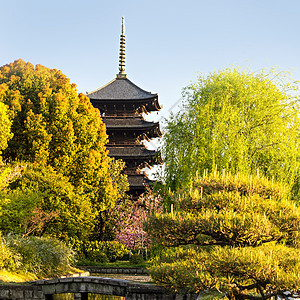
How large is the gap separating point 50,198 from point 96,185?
12.1 ft

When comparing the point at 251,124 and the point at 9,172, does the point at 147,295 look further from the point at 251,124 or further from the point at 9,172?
the point at 9,172

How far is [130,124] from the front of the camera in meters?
35.0

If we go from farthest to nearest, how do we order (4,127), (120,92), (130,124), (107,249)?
(120,92)
(130,124)
(107,249)
(4,127)

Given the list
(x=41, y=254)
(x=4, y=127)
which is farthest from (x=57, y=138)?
(x=41, y=254)

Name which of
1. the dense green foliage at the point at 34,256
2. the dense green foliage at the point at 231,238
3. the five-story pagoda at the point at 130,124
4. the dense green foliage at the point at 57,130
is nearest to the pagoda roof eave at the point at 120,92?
the five-story pagoda at the point at 130,124

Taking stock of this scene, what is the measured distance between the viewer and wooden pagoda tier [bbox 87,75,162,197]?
111 ft

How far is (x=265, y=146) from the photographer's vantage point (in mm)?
11367

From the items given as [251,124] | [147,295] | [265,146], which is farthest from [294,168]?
[147,295]

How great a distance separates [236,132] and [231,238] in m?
4.20

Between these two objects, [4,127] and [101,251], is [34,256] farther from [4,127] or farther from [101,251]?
[101,251]

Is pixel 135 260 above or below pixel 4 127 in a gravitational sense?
below

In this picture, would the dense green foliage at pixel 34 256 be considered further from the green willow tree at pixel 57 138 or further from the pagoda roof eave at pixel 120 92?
the pagoda roof eave at pixel 120 92

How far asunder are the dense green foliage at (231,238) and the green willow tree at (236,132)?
2923mm

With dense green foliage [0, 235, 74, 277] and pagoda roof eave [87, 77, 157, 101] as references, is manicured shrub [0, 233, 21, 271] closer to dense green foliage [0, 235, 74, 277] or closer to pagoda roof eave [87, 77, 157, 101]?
dense green foliage [0, 235, 74, 277]
